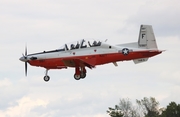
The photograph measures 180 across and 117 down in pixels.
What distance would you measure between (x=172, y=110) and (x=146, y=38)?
112 ft

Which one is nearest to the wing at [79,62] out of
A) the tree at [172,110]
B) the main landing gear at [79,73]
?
the main landing gear at [79,73]

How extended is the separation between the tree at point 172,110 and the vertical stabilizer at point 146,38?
32.9 meters

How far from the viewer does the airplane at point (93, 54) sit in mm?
74625

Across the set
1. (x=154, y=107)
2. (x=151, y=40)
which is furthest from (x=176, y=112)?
(x=151, y=40)

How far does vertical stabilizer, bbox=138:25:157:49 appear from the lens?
7531 cm

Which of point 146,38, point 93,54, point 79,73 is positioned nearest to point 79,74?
point 79,73

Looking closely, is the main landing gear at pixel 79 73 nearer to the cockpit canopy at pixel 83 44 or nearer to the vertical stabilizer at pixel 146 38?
the cockpit canopy at pixel 83 44

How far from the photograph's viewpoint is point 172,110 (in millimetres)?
108125

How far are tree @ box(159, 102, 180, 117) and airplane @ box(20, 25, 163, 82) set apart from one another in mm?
32950

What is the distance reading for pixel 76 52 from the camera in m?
74.9

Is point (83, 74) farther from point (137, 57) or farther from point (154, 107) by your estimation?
point (154, 107)

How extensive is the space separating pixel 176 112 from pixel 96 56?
35.4 meters

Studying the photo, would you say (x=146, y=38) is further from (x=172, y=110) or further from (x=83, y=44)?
(x=172, y=110)

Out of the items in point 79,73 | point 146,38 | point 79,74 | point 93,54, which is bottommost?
point 79,74
